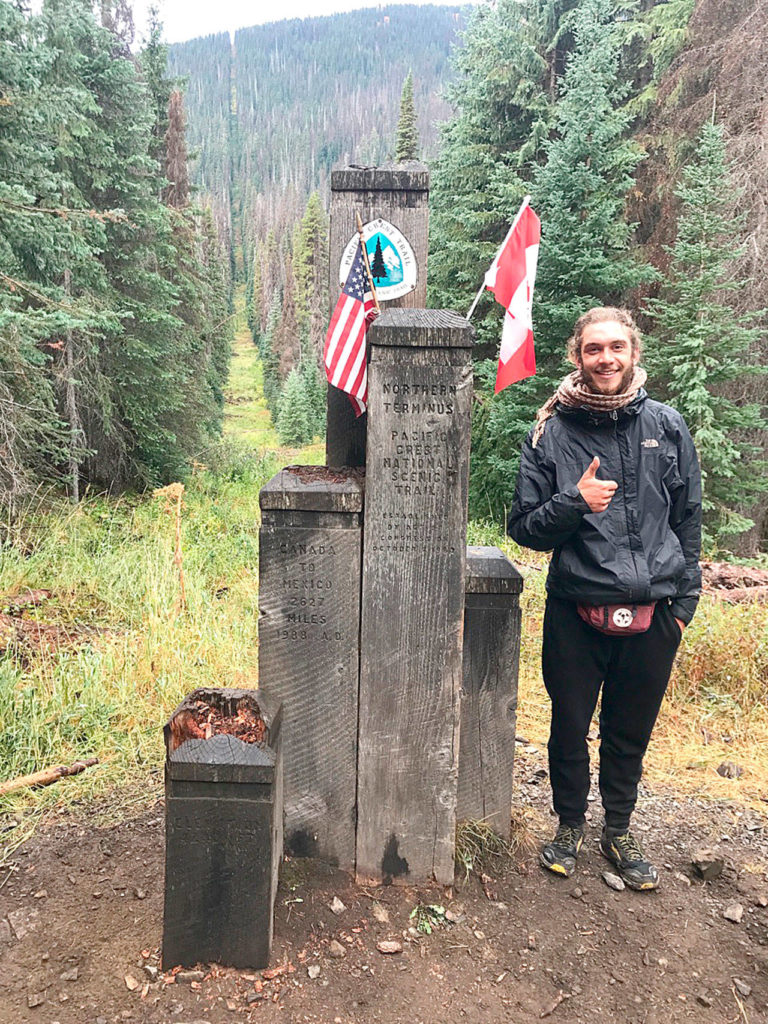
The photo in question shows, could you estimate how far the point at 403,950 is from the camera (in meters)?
2.49

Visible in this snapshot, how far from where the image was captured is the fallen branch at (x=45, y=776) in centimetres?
340

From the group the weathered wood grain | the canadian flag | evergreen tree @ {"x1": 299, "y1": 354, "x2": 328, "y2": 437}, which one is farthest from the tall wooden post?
evergreen tree @ {"x1": 299, "y1": 354, "x2": 328, "y2": 437}

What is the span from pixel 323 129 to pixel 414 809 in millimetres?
124606

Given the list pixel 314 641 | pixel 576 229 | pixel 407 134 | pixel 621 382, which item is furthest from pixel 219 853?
pixel 407 134

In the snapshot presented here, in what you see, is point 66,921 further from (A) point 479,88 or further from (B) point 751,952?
(A) point 479,88

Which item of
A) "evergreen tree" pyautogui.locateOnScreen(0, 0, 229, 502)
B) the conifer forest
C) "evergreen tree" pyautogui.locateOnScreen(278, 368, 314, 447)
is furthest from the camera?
"evergreen tree" pyautogui.locateOnScreen(278, 368, 314, 447)

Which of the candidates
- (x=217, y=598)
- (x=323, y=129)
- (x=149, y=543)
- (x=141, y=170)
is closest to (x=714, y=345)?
(x=217, y=598)

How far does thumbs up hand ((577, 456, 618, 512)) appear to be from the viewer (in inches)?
99.2

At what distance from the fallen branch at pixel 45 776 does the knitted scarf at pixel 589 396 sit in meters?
2.70

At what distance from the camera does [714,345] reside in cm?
891

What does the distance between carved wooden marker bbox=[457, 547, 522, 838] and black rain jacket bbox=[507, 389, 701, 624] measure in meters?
0.21

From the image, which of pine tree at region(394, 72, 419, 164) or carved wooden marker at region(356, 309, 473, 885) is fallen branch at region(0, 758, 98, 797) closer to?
carved wooden marker at region(356, 309, 473, 885)

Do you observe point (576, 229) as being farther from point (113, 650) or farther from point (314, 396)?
point (314, 396)

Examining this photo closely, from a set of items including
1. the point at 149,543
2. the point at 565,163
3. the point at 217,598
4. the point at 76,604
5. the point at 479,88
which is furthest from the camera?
the point at 479,88
